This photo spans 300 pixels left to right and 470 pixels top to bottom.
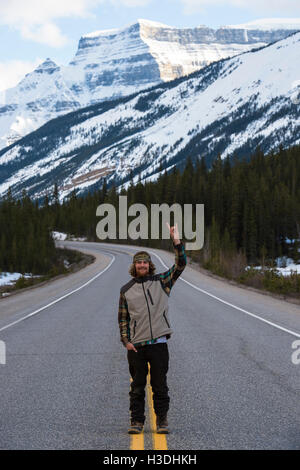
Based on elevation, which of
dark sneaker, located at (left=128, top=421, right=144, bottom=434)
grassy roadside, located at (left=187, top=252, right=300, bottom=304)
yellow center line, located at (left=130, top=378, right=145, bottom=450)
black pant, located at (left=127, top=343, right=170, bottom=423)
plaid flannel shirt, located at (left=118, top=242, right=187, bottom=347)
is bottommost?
grassy roadside, located at (left=187, top=252, right=300, bottom=304)

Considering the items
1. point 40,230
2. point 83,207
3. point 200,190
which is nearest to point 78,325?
point 40,230

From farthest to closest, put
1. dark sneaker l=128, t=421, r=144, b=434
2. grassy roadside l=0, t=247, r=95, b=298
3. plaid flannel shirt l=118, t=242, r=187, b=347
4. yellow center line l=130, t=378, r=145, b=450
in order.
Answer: grassy roadside l=0, t=247, r=95, b=298 → plaid flannel shirt l=118, t=242, r=187, b=347 → dark sneaker l=128, t=421, r=144, b=434 → yellow center line l=130, t=378, r=145, b=450

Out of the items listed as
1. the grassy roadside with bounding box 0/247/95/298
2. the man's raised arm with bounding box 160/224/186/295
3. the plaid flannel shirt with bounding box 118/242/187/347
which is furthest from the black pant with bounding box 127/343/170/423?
the grassy roadside with bounding box 0/247/95/298

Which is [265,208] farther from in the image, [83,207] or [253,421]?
[253,421]

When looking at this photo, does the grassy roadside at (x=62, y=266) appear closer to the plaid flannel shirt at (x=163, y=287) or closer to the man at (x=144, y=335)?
the plaid flannel shirt at (x=163, y=287)

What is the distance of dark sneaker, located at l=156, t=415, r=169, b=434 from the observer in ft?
17.6

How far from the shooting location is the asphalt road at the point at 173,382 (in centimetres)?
524

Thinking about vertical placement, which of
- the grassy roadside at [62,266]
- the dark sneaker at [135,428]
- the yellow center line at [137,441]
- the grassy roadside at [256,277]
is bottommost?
the grassy roadside at [62,266]

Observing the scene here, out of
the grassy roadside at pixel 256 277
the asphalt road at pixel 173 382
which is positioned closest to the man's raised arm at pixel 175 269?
the asphalt road at pixel 173 382

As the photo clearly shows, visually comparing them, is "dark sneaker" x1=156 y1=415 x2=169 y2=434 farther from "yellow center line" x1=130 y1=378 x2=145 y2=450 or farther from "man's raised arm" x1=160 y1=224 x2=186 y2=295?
"man's raised arm" x1=160 y1=224 x2=186 y2=295

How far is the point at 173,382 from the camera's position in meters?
7.45

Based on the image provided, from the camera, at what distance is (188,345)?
33.8 ft

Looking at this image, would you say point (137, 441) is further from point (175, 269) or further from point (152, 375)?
point (175, 269)
